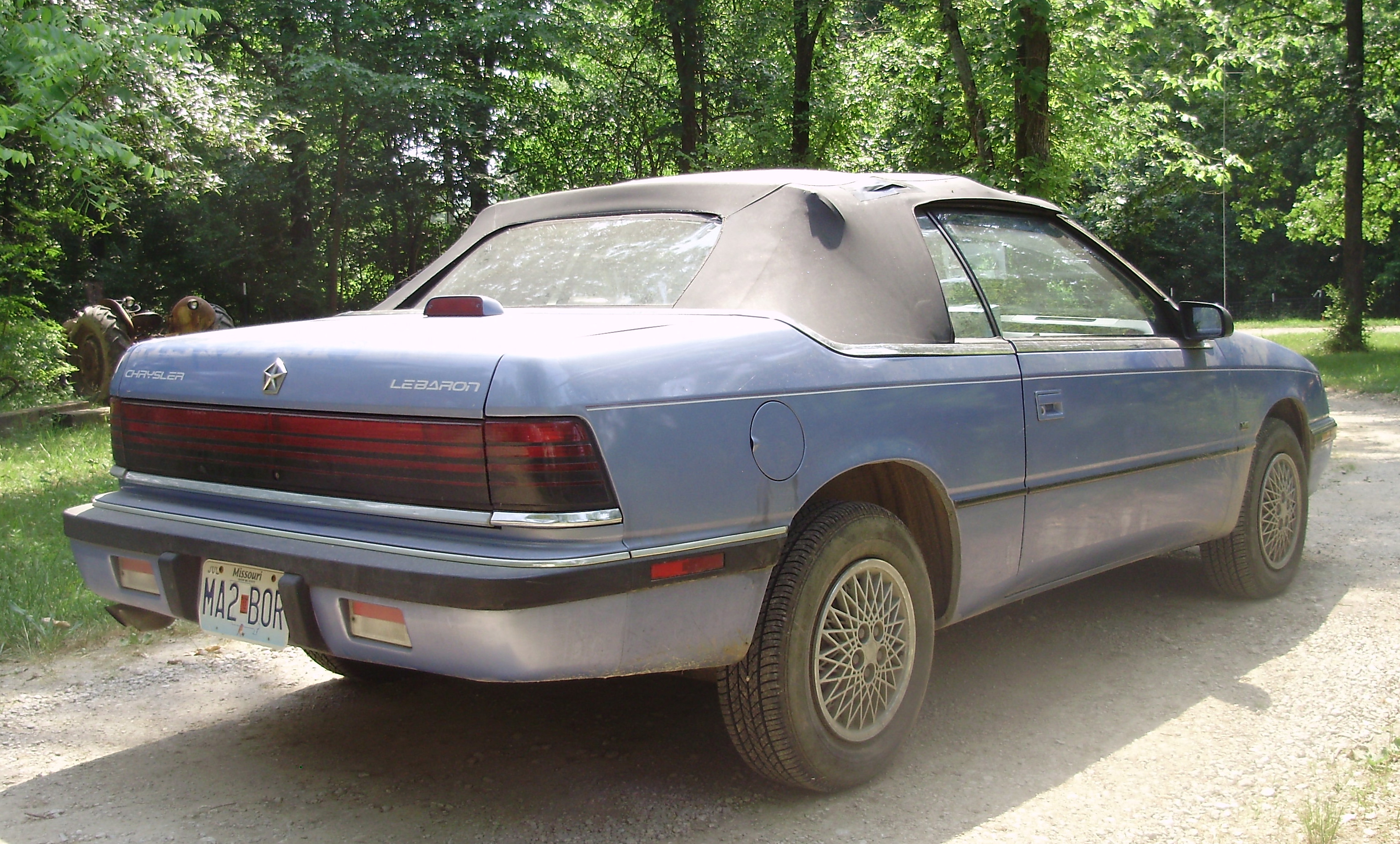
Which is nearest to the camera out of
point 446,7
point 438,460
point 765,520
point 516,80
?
point 438,460

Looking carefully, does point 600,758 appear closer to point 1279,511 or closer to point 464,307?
point 464,307

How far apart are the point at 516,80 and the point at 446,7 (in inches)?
111

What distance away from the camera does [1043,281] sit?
4.19 metres

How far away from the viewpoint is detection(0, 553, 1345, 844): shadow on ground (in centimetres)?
296

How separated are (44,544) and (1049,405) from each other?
5.28 m

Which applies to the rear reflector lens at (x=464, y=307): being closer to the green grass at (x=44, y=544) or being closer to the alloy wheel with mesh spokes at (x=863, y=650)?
the alloy wheel with mesh spokes at (x=863, y=650)

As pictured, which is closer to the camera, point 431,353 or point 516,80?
point 431,353

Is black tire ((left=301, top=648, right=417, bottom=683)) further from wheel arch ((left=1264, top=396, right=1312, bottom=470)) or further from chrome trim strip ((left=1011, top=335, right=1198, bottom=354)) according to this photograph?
wheel arch ((left=1264, top=396, right=1312, bottom=470))

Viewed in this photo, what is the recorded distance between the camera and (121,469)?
329cm

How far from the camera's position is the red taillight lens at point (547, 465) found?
97.5 inches

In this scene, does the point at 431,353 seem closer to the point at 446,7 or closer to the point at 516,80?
the point at 446,7

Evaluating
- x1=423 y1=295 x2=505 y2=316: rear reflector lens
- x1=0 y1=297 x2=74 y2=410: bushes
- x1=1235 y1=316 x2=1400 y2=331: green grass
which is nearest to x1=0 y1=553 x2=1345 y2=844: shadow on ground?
x1=423 y1=295 x2=505 y2=316: rear reflector lens

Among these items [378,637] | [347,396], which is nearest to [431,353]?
[347,396]

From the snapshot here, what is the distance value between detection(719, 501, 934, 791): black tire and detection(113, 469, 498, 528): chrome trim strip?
0.61 m
